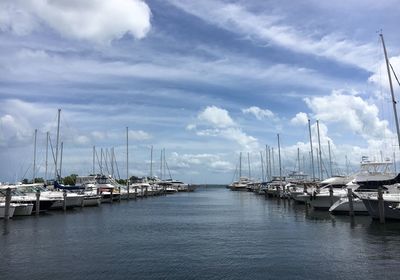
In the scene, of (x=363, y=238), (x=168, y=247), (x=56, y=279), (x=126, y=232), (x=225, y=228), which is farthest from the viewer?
(x=225, y=228)

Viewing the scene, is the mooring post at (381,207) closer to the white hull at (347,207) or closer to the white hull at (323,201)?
the white hull at (347,207)

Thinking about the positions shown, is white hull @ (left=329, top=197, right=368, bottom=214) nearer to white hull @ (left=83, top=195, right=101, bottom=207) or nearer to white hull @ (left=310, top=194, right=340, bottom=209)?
white hull @ (left=310, top=194, right=340, bottom=209)

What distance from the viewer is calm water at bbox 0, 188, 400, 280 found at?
24.0 m

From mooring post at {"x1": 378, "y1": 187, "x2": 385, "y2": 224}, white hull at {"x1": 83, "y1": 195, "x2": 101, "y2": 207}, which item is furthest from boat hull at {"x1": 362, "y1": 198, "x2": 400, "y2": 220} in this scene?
white hull at {"x1": 83, "y1": 195, "x2": 101, "y2": 207}

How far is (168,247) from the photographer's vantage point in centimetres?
3281

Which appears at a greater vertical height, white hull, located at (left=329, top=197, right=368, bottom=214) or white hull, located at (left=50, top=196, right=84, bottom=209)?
white hull, located at (left=50, top=196, right=84, bottom=209)

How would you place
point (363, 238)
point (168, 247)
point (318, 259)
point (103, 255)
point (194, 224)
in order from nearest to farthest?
point (318, 259) < point (103, 255) < point (168, 247) < point (363, 238) < point (194, 224)

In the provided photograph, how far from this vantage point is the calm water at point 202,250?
23984 mm

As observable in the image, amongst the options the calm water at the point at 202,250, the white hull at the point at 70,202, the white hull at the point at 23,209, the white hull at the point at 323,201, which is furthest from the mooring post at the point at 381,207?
the white hull at the point at 70,202

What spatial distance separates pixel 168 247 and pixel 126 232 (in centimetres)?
1062

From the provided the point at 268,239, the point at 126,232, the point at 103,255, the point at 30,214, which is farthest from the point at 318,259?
the point at 30,214

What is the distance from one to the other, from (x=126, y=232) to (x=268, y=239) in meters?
14.7

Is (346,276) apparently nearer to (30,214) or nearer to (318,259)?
(318,259)

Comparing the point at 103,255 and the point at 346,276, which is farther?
the point at 103,255
